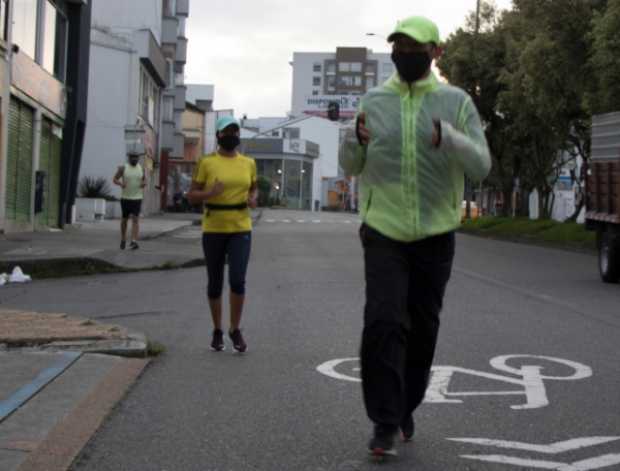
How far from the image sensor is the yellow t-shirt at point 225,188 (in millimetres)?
8547

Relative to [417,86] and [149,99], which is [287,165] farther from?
[417,86]

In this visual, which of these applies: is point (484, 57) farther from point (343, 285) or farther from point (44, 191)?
point (343, 285)

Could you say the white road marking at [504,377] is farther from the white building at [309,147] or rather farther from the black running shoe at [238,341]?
the white building at [309,147]

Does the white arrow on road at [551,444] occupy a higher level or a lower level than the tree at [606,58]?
lower

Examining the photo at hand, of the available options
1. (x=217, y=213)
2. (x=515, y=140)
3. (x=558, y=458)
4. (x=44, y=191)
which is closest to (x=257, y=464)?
(x=558, y=458)

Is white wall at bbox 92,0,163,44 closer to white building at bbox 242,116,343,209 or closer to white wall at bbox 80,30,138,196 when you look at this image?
white wall at bbox 80,30,138,196

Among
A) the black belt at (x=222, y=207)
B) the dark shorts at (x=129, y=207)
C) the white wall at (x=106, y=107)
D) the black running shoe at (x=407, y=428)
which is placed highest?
the white wall at (x=106, y=107)

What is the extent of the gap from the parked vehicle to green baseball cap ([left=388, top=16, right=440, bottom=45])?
11.7 m

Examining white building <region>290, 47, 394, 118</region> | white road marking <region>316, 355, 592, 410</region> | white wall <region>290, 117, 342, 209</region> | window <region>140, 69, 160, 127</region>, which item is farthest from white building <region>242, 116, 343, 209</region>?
white road marking <region>316, 355, 592, 410</region>

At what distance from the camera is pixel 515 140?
140 ft

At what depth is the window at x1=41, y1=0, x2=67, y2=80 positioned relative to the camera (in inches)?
1038

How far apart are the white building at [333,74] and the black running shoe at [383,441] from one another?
177m

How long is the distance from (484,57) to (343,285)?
1208 inches

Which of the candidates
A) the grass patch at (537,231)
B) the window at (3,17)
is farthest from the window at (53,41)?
the grass patch at (537,231)
